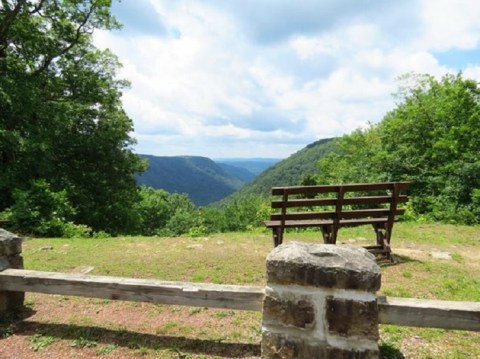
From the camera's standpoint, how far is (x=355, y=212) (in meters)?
6.68

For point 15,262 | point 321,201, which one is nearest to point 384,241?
point 321,201

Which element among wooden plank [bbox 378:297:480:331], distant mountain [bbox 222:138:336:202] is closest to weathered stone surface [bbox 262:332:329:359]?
wooden plank [bbox 378:297:480:331]

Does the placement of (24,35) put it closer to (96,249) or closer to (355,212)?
(96,249)

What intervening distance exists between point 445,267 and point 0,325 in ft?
22.9

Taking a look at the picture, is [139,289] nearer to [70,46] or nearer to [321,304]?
[321,304]

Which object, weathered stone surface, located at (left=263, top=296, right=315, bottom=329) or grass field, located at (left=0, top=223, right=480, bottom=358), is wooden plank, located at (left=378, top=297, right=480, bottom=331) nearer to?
grass field, located at (left=0, top=223, right=480, bottom=358)

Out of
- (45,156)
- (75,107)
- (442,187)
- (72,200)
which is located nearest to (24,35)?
(75,107)

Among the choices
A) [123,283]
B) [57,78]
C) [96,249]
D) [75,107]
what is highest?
[57,78]

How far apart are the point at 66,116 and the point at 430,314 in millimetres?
16494

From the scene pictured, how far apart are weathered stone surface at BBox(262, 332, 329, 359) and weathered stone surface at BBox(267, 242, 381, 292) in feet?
1.60

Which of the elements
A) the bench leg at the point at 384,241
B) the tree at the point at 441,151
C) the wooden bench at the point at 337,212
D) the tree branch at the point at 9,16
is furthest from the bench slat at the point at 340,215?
the tree branch at the point at 9,16

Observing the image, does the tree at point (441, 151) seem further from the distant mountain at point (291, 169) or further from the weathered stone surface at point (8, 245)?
the distant mountain at point (291, 169)

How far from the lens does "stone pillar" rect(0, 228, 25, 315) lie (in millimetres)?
4152

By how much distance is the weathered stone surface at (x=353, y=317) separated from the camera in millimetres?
2766
